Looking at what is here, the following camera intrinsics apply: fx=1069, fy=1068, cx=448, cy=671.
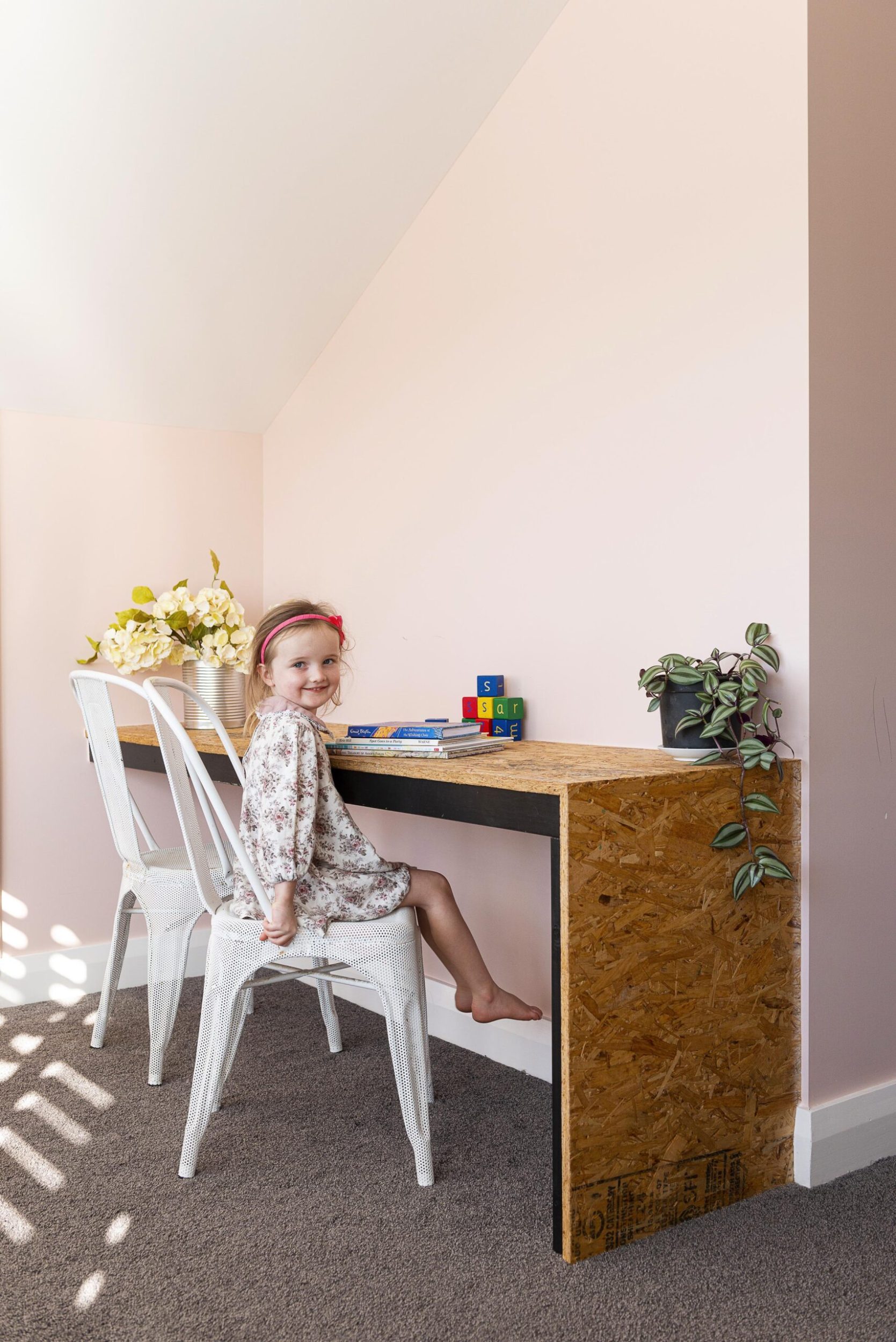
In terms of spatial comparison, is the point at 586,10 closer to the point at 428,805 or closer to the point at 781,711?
the point at 781,711

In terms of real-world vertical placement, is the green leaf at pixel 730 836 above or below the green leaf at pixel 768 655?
below

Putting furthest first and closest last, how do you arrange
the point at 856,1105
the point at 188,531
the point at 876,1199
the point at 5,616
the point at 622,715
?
the point at 188,531
the point at 5,616
the point at 622,715
the point at 856,1105
the point at 876,1199

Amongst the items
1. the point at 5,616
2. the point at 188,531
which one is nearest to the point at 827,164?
the point at 188,531

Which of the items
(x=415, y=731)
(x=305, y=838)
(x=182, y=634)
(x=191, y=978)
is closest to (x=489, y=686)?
(x=415, y=731)

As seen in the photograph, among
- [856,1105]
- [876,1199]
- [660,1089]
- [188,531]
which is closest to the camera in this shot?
[660,1089]

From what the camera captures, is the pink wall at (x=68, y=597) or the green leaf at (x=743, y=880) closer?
the green leaf at (x=743, y=880)

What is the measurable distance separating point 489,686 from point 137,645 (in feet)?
3.64

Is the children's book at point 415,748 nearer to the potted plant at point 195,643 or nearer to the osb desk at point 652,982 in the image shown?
the osb desk at point 652,982

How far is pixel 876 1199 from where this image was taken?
1.76 m

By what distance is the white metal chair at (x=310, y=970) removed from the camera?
1808mm

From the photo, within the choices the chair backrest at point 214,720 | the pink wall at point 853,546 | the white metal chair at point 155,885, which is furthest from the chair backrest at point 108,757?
the pink wall at point 853,546

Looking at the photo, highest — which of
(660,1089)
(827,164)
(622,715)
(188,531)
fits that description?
(827,164)

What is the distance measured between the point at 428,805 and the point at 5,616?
1.78 m

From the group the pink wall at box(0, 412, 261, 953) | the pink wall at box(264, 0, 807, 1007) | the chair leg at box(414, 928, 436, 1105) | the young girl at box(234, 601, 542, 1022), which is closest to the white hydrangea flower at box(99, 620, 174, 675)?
the pink wall at box(0, 412, 261, 953)
